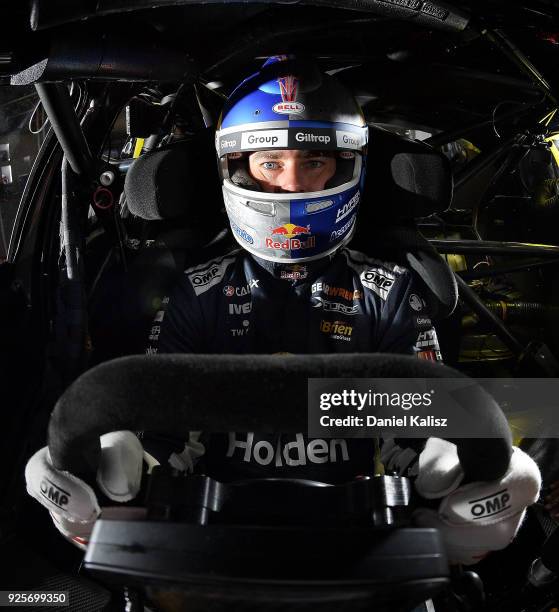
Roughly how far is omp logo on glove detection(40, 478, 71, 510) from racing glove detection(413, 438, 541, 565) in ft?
1.41

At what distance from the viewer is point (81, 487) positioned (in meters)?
0.76

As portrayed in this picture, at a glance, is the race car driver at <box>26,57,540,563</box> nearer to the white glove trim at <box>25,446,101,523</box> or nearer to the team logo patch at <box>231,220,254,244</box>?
the team logo patch at <box>231,220,254,244</box>

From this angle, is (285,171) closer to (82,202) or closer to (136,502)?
(82,202)

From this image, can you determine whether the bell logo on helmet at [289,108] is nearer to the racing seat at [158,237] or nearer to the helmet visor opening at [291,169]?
the helmet visor opening at [291,169]

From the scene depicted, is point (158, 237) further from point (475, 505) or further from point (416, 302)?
point (475, 505)

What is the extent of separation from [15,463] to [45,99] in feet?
2.77

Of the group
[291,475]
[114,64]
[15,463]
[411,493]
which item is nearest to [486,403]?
[411,493]

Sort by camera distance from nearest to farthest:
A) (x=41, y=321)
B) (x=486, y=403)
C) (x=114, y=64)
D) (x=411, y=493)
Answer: (x=486, y=403), (x=411, y=493), (x=114, y=64), (x=41, y=321)

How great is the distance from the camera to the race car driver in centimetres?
137

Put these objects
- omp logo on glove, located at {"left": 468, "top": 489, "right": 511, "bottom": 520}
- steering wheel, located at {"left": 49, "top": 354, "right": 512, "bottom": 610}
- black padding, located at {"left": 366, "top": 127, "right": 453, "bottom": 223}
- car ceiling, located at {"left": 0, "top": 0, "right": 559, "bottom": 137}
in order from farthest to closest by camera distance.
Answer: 1. black padding, located at {"left": 366, "top": 127, "right": 453, "bottom": 223}
2. car ceiling, located at {"left": 0, "top": 0, "right": 559, "bottom": 137}
3. omp logo on glove, located at {"left": 468, "top": 489, "right": 511, "bottom": 520}
4. steering wheel, located at {"left": 49, "top": 354, "right": 512, "bottom": 610}

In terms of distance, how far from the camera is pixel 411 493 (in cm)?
79

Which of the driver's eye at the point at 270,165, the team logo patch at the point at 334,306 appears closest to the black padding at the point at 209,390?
the team logo patch at the point at 334,306

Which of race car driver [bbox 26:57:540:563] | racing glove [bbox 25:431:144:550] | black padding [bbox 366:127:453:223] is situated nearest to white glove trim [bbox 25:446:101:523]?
racing glove [bbox 25:431:144:550]

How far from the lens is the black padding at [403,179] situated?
157 centimetres
